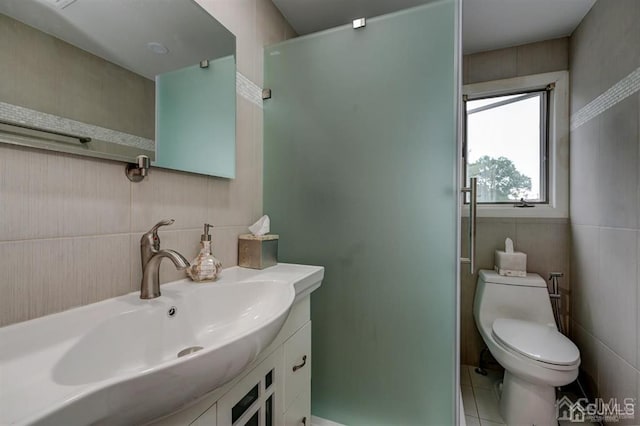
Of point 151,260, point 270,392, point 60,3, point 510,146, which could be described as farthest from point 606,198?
point 60,3

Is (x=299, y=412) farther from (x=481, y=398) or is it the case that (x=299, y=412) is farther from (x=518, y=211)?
(x=518, y=211)

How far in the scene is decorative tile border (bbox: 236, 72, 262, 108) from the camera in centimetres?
123

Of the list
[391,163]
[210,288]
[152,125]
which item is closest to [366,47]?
[391,163]

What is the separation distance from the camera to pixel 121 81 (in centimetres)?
76

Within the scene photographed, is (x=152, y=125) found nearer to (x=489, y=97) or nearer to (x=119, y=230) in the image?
(x=119, y=230)

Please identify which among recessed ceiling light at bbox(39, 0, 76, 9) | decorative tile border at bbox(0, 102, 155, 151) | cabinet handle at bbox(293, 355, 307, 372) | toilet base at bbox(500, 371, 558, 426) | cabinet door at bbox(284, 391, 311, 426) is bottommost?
toilet base at bbox(500, 371, 558, 426)

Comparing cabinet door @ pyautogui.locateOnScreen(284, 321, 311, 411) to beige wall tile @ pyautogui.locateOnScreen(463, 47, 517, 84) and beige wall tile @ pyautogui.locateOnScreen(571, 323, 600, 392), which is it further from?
beige wall tile @ pyautogui.locateOnScreen(463, 47, 517, 84)

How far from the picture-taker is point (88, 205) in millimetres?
684

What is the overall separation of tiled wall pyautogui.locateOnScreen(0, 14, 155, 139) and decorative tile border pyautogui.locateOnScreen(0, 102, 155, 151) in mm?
11

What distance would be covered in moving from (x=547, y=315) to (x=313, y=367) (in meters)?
1.46

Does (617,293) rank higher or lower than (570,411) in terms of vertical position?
higher

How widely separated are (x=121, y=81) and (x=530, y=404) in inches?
83.8

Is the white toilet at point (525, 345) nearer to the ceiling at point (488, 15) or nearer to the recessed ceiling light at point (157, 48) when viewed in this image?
the ceiling at point (488, 15)

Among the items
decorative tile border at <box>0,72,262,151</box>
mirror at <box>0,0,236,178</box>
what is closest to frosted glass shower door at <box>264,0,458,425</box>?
mirror at <box>0,0,236,178</box>
